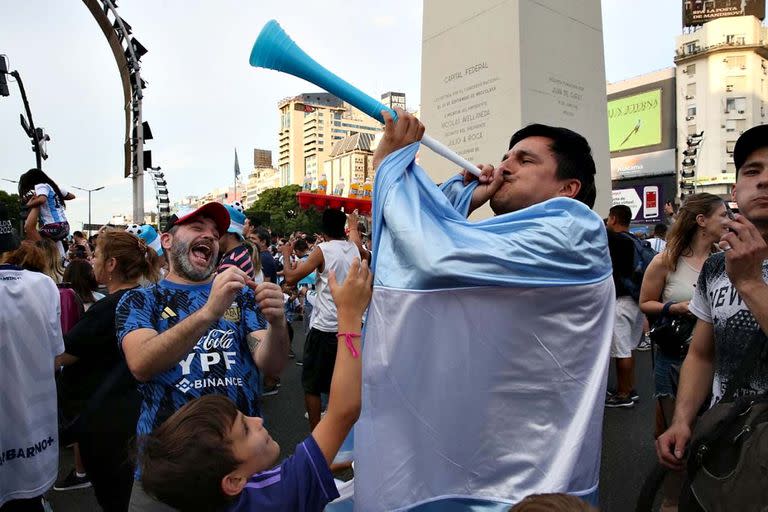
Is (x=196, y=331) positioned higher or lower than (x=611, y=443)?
higher

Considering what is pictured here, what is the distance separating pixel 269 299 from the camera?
79.8 inches

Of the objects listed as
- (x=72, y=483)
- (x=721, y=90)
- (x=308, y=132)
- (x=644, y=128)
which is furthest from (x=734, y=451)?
(x=308, y=132)

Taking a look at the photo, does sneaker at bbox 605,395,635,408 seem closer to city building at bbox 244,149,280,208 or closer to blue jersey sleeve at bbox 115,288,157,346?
blue jersey sleeve at bbox 115,288,157,346

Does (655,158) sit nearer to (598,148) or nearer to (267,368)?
(598,148)

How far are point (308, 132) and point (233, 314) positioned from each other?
138m

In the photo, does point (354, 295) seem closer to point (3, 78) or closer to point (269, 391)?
point (269, 391)

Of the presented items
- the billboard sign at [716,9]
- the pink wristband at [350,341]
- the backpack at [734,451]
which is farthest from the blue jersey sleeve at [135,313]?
the billboard sign at [716,9]

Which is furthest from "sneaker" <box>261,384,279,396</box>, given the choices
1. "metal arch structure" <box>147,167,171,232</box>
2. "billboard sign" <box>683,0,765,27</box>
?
"billboard sign" <box>683,0,765,27</box>

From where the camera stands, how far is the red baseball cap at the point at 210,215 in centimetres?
244

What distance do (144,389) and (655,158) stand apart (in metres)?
62.9

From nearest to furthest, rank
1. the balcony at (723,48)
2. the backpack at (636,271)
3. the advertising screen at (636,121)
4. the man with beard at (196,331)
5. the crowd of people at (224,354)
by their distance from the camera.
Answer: the crowd of people at (224,354), the man with beard at (196,331), the backpack at (636,271), the balcony at (723,48), the advertising screen at (636,121)

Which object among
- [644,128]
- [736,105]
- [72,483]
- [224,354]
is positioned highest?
[736,105]

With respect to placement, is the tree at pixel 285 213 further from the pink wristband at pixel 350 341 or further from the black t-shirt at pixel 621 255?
the pink wristband at pixel 350 341

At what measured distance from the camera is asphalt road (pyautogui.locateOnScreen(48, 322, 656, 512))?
3.97 metres
